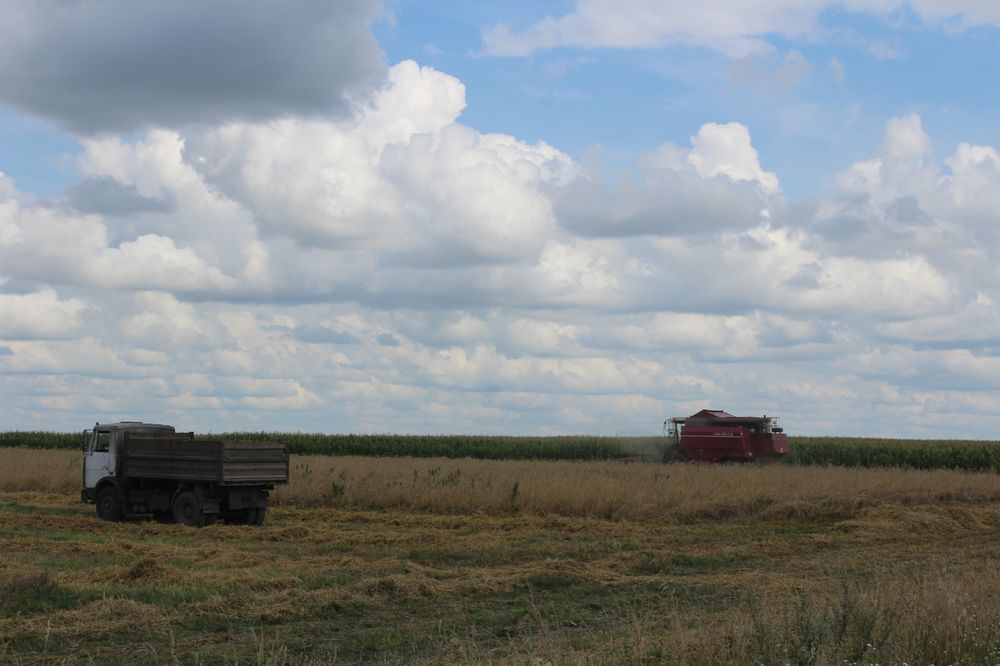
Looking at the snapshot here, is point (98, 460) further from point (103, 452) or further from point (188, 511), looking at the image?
point (188, 511)

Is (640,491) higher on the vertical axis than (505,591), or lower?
higher

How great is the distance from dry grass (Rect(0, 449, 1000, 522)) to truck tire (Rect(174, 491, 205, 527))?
5265 mm

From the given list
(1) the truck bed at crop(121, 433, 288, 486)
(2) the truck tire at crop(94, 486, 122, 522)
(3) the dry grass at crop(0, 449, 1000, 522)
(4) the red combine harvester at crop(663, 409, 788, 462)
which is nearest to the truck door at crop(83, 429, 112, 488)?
(2) the truck tire at crop(94, 486, 122, 522)

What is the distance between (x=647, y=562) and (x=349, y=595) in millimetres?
6392

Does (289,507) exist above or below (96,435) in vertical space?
below

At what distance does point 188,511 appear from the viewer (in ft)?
84.1

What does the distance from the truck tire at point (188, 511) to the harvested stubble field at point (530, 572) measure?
94cm

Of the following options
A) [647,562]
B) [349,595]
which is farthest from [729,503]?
[349,595]

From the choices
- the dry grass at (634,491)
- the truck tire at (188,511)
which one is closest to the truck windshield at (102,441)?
the truck tire at (188,511)

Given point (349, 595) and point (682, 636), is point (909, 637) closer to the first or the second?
point (682, 636)

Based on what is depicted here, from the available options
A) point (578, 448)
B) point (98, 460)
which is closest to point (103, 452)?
point (98, 460)

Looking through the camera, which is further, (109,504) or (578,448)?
(578,448)

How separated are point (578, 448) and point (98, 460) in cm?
3538

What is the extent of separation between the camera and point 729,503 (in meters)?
26.8
